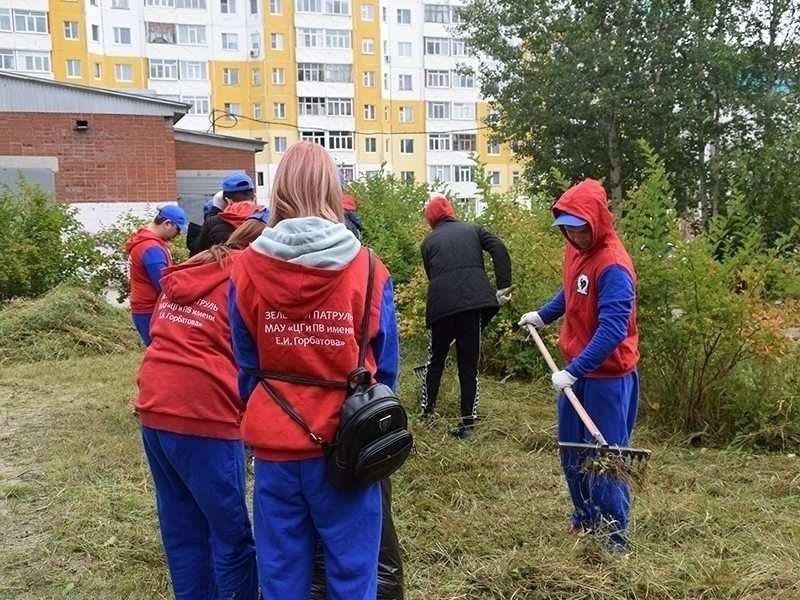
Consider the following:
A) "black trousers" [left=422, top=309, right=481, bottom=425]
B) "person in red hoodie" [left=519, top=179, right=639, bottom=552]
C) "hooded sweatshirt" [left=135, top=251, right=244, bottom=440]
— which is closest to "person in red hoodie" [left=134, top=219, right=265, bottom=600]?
"hooded sweatshirt" [left=135, top=251, right=244, bottom=440]

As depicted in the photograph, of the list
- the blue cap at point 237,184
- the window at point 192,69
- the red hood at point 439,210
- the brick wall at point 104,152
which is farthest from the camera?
the window at point 192,69

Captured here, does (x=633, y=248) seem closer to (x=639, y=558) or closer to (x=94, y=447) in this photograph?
(x=639, y=558)

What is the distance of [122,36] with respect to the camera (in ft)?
158

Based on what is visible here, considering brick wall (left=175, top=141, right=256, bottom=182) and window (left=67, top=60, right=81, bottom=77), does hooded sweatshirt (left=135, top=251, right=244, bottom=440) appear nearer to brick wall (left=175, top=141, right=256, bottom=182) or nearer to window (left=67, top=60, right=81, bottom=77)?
brick wall (left=175, top=141, right=256, bottom=182)

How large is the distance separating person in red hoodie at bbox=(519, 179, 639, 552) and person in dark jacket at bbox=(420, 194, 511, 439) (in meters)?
1.99

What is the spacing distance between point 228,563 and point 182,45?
51148 mm

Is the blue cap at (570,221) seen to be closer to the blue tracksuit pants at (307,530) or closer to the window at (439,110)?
the blue tracksuit pants at (307,530)

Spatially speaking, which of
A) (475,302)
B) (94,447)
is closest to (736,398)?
(475,302)

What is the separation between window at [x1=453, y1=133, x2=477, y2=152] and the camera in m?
53.1

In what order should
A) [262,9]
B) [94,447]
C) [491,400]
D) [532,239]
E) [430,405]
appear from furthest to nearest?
[262,9] → [532,239] → [491,400] → [430,405] → [94,447]

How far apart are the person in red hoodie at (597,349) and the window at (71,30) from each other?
49.0 m

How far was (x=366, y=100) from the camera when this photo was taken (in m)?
50.7

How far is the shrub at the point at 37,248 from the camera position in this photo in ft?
36.2

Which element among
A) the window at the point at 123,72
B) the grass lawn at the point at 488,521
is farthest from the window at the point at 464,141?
the grass lawn at the point at 488,521
